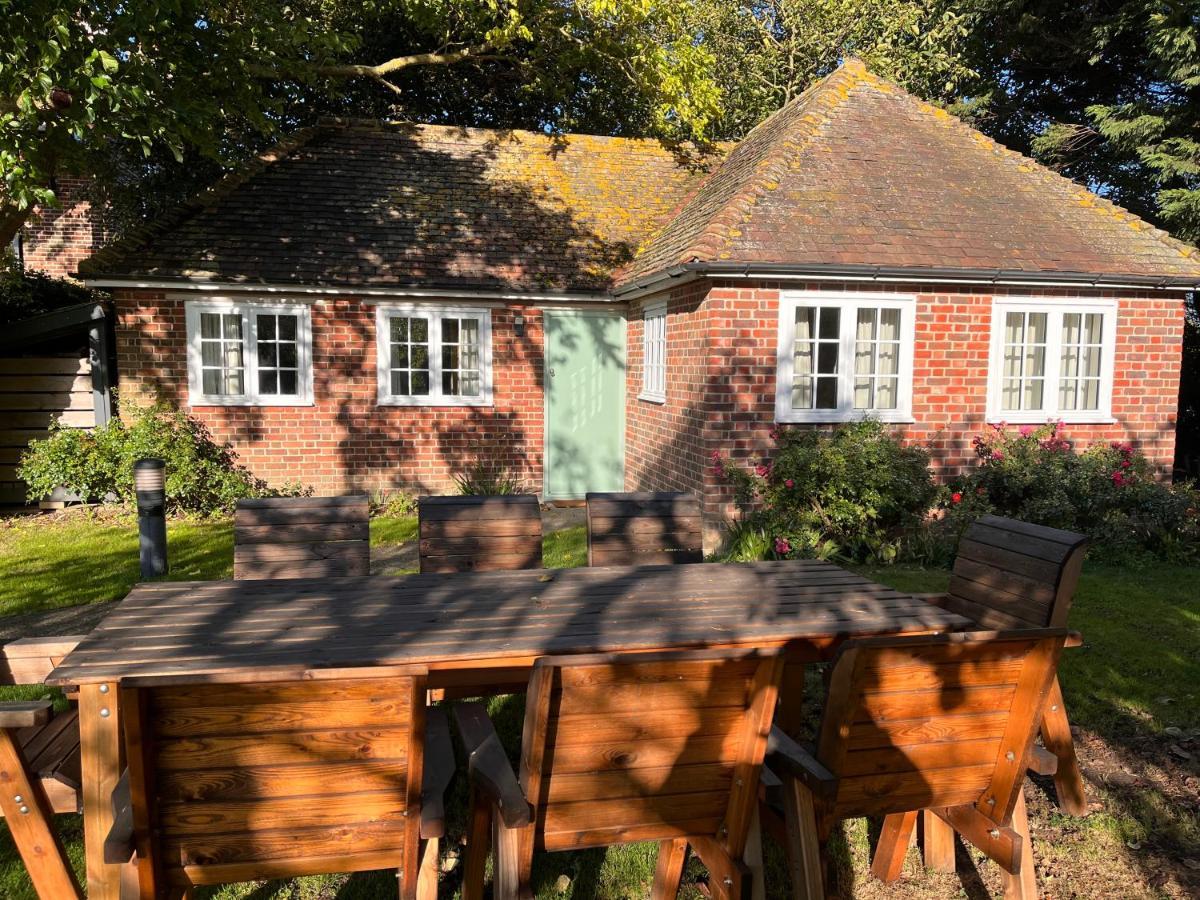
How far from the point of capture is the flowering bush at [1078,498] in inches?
367

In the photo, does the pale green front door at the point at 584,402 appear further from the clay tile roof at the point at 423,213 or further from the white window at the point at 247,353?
the white window at the point at 247,353

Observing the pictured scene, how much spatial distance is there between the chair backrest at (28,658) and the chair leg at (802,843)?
2.81 metres

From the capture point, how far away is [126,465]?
35.4 feet

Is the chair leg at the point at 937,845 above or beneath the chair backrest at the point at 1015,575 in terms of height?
beneath

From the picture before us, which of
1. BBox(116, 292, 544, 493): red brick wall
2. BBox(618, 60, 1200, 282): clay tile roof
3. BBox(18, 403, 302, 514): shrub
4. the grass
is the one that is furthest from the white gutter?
the grass

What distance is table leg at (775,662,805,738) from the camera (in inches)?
163

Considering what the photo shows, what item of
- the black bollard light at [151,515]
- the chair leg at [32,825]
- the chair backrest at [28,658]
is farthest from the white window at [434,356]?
the chair leg at [32,825]

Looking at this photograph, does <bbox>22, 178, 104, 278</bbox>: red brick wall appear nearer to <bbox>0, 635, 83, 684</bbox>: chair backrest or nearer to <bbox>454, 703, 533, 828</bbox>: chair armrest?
<bbox>0, 635, 83, 684</bbox>: chair backrest

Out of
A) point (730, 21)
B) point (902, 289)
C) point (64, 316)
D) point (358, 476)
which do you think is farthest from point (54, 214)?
point (902, 289)

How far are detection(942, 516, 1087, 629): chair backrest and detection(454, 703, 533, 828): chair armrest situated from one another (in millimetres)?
2539

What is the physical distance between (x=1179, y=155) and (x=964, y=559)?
14.7 m

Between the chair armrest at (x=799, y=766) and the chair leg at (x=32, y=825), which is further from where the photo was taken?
the chair leg at (x=32, y=825)

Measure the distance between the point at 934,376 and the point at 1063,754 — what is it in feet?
22.6

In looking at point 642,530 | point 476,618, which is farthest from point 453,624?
point 642,530
